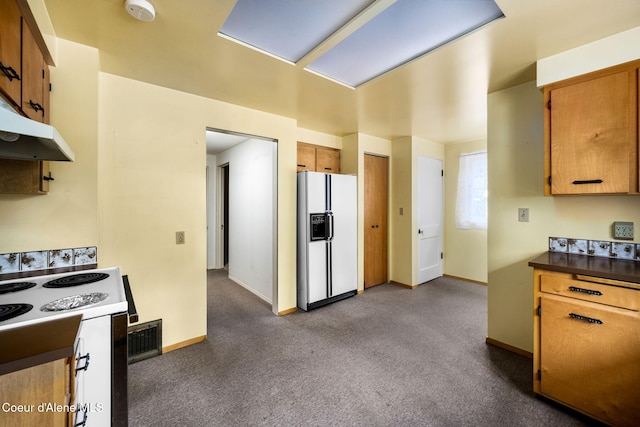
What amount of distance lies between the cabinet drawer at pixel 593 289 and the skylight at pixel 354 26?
5.32ft

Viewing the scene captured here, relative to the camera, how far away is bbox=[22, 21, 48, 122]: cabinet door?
1.30 metres

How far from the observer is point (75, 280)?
4.97 ft

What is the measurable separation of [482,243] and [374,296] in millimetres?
2037

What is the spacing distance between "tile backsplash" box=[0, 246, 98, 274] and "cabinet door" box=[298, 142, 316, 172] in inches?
94.2

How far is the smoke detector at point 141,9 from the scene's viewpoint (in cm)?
138

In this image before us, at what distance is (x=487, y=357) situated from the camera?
2.31 m

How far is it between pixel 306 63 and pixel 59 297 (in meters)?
2.05

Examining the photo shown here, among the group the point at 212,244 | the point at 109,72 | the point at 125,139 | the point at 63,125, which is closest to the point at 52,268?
the point at 63,125

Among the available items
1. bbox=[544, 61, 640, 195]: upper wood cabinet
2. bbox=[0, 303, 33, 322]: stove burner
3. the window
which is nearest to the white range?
bbox=[0, 303, 33, 322]: stove burner

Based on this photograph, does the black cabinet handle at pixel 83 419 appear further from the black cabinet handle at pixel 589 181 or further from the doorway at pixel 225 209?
the doorway at pixel 225 209

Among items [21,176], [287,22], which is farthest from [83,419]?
[287,22]

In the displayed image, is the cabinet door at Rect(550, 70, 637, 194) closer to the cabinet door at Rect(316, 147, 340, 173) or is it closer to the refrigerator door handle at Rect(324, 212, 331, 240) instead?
the refrigerator door handle at Rect(324, 212, 331, 240)

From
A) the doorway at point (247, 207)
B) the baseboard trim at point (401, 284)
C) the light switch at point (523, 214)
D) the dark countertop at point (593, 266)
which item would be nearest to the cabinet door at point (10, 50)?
the doorway at point (247, 207)

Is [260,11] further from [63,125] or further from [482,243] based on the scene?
[482,243]
